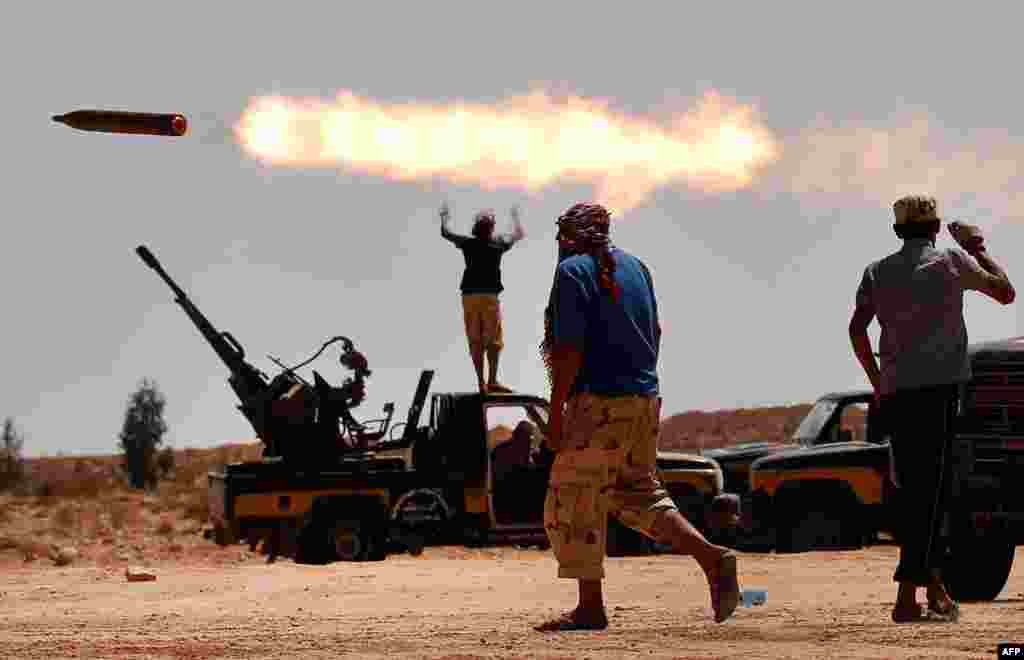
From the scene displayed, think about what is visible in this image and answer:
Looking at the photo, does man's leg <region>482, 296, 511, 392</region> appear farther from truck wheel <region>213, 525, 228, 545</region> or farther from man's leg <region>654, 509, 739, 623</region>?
man's leg <region>654, 509, 739, 623</region>

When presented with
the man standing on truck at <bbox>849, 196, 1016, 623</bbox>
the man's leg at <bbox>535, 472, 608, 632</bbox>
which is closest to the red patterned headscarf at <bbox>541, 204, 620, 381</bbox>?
the man's leg at <bbox>535, 472, 608, 632</bbox>

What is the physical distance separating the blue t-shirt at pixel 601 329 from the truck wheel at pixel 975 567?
3.00 metres

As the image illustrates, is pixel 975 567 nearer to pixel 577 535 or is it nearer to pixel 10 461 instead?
pixel 577 535

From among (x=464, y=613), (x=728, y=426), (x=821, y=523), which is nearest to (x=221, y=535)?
(x=821, y=523)

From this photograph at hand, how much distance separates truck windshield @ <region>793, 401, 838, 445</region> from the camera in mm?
22031

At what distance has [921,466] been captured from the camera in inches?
416

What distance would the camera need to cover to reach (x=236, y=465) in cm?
1995

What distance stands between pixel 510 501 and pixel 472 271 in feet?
9.68

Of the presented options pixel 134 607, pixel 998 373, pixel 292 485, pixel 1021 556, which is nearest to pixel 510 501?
pixel 292 485

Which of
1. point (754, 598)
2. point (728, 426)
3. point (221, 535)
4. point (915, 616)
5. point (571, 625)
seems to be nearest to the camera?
point (571, 625)

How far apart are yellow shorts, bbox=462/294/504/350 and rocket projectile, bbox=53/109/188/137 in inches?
202

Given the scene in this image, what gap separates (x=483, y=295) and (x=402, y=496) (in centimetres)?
259

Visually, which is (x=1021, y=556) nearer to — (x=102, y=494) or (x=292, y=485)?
(x=292, y=485)

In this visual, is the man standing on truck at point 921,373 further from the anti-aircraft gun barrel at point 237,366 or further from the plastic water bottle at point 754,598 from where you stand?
the anti-aircraft gun barrel at point 237,366
